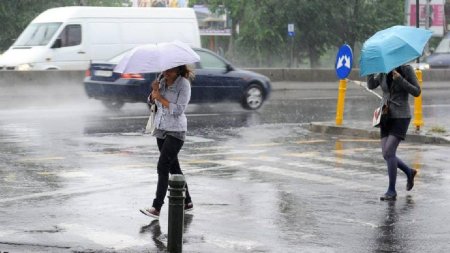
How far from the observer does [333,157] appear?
13836 mm

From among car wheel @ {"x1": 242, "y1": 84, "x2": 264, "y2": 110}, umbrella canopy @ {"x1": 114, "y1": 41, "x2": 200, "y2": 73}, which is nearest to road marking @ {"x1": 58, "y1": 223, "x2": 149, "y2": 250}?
umbrella canopy @ {"x1": 114, "y1": 41, "x2": 200, "y2": 73}

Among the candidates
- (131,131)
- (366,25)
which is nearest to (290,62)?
(366,25)

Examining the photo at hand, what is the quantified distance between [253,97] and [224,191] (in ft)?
39.9

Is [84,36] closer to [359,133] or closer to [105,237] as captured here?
[359,133]

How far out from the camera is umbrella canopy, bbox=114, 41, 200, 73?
8.87 m

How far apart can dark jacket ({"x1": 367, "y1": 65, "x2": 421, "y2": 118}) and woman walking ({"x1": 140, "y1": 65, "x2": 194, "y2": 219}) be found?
2235 millimetres

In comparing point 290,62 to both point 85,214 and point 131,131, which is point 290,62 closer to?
point 131,131

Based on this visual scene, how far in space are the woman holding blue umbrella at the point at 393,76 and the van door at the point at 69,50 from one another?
18070 mm

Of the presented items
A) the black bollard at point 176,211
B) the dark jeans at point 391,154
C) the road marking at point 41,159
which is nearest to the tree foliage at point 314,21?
the road marking at point 41,159

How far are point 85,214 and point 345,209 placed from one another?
2471 mm

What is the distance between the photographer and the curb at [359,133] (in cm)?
1556

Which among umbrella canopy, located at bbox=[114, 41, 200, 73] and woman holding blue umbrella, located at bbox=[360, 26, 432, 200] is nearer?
umbrella canopy, located at bbox=[114, 41, 200, 73]

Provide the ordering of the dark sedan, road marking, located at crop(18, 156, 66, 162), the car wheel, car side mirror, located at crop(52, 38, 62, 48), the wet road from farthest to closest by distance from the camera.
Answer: car side mirror, located at crop(52, 38, 62, 48)
the car wheel
the dark sedan
road marking, located at crop(18, 156, 66, 162)
the wet road

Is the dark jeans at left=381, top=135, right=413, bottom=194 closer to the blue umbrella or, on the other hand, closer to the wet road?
the wet road
